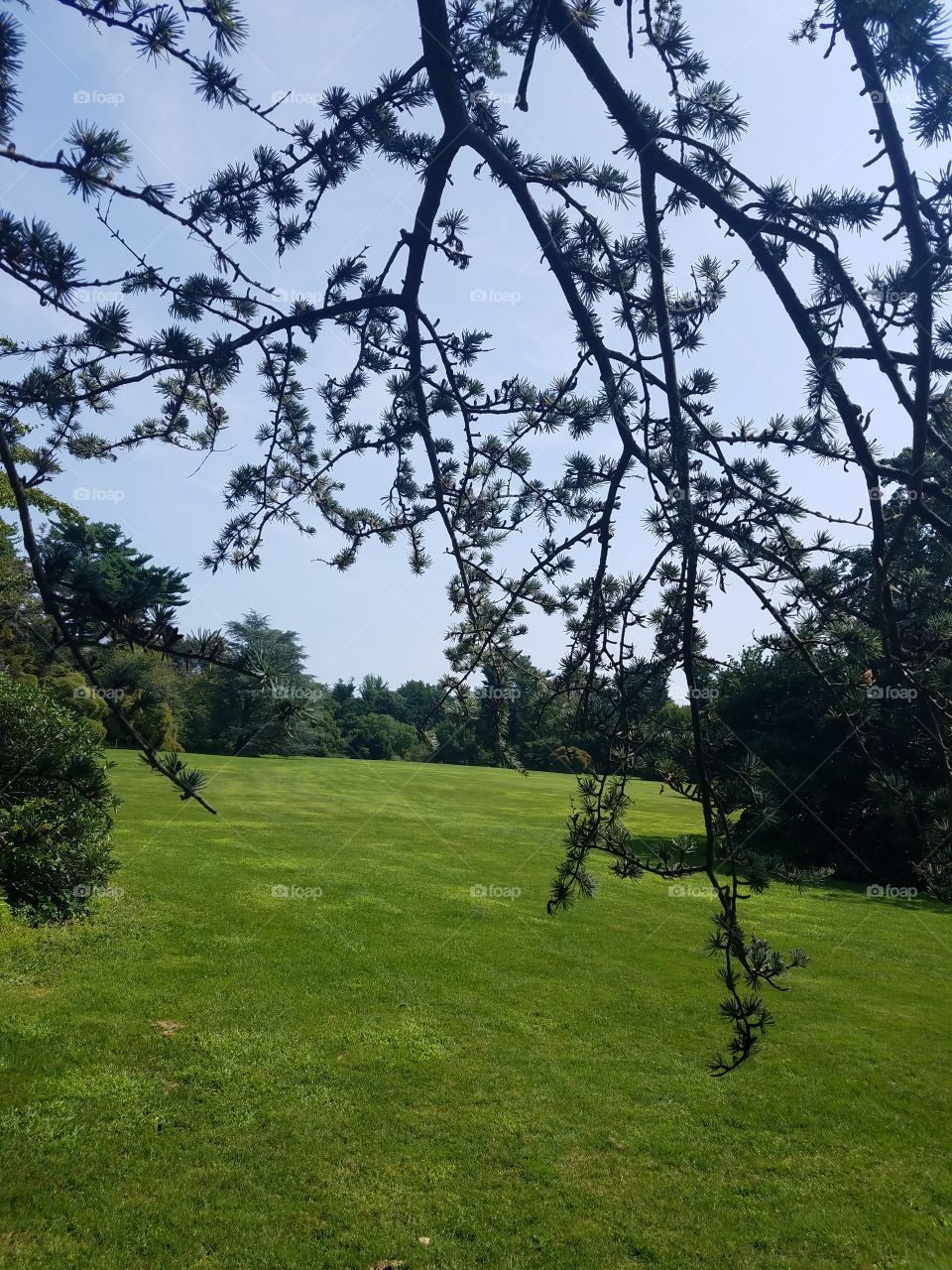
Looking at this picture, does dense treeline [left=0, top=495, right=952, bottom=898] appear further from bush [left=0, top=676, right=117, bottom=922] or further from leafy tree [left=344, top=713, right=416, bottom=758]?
leafy tree [left=344, top=713, right=416, bottom=758]

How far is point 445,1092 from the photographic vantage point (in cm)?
592

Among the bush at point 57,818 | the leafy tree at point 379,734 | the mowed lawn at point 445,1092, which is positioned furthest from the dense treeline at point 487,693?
the leafy tree at point 379,734

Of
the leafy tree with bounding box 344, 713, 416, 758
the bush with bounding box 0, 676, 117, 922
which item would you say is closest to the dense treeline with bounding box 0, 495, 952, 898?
the bush with bounding box 0, 676, 117, 922

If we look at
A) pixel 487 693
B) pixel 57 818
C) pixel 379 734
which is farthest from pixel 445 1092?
pixel 379 734

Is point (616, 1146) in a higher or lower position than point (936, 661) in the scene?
lower

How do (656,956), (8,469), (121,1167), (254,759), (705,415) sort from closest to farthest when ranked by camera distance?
1. (8,469)
2. (705,415)
3. (121,1167)
4. (656,956)
5. (254,759)

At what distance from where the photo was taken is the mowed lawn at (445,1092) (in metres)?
4.47

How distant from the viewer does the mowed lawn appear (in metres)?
4.47

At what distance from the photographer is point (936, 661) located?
205 centimetres

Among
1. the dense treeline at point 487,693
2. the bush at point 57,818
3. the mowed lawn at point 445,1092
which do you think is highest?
the dense treeline at point 487,693

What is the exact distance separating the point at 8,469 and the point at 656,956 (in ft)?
30.6

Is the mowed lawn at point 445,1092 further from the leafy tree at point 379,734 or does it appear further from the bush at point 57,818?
the leafy tree at point 379,734

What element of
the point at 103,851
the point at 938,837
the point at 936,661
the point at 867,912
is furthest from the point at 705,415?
the point at 867,912

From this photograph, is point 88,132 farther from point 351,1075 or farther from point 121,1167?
point 351,1075
